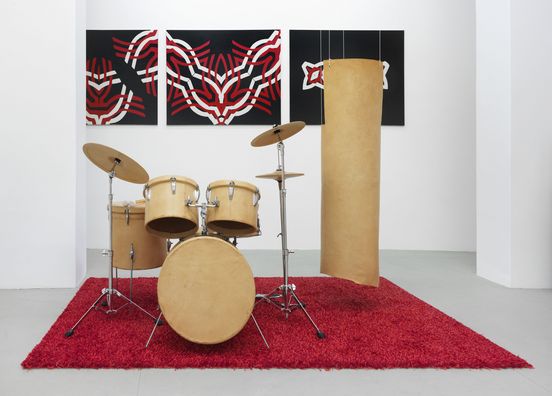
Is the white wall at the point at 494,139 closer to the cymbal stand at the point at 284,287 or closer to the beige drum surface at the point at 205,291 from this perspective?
the cymbal stand at the point at 284,287

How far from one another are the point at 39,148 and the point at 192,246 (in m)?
2.11

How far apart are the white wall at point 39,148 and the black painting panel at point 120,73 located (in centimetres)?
168

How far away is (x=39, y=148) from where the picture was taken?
11.2ft

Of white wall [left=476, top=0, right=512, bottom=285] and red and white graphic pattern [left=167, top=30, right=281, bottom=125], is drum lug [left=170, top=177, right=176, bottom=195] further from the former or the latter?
red and white graphic pattern [left=167, top=30, right=281, bottom=125]

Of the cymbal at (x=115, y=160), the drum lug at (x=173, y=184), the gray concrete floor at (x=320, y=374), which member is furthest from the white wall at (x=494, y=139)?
the cymbal at (x=115, y=160)

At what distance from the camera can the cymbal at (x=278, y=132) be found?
7.77 feet

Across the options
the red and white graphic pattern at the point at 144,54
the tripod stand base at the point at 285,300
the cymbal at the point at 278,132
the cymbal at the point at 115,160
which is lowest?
the tripod stand base at the point at 285,300

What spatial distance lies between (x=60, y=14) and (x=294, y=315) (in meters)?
2.98

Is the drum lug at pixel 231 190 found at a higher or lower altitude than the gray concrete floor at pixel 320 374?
higher

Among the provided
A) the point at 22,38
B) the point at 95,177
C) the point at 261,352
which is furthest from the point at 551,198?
the point at 95,177

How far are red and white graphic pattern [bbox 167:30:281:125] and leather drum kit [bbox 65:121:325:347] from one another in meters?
2.50

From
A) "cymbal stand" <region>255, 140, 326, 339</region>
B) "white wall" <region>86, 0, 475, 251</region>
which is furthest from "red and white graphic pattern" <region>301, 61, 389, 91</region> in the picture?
"cymbal stand" <region>255, 140, 326, 339</region>

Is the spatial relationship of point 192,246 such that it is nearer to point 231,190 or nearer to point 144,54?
point 231,190

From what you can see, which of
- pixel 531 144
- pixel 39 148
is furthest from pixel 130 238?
pixel 531 144
